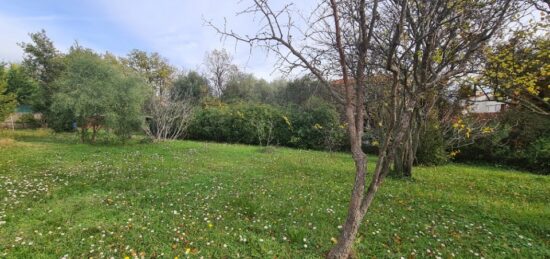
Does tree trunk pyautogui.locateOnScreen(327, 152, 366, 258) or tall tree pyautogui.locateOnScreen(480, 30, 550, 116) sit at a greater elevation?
tall tree pyautogui.locateOnScreen(480, 30, 550, 116)

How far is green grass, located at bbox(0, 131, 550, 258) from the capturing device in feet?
10.9

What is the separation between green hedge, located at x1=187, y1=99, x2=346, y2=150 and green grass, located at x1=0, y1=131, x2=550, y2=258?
8532 millimetres

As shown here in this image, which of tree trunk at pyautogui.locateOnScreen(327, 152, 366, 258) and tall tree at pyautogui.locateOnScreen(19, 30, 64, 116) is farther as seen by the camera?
→ tall tree at pyautogui.locateOnScreen(19, 30, 64, 116)

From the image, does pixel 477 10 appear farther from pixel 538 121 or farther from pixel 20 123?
pixel 20 123

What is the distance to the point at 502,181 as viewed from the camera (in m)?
7.64

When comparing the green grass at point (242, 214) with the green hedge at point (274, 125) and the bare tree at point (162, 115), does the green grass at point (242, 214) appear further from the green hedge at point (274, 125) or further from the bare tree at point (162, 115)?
the green hedge at point (274, 125)

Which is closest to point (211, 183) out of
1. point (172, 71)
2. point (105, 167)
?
point (105, 167)

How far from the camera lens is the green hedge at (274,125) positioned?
15.9 metres

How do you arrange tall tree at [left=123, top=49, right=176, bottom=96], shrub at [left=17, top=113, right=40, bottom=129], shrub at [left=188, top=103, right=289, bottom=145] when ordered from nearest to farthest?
shrub at [left=188, top=103, right=289, bottom=145] → shrub at [left=17, top=113, right=40, bottom=129] → tall tree at [left=123, top=49, right=176, bottom=96]

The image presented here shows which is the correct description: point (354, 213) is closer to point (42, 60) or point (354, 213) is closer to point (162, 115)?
point (162, 115)

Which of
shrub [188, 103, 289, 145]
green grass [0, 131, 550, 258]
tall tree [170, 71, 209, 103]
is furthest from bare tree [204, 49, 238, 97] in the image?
green grass [0, 131, 550, 258]

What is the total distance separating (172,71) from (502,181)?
33.3 meters

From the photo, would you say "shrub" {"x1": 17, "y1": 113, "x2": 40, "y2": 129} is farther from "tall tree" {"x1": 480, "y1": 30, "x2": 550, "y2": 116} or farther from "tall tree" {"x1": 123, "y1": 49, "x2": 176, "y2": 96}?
"tall tree" {"x1": 480, "y1": 30, "x2": 550, "y2": 116}

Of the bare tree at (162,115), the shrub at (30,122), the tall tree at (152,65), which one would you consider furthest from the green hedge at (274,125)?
the tall tree at (152,65)
